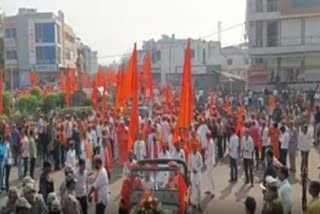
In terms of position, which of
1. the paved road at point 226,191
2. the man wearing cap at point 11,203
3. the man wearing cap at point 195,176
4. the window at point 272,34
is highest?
the window at point 272,34

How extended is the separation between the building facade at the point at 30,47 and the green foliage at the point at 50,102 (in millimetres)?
39813

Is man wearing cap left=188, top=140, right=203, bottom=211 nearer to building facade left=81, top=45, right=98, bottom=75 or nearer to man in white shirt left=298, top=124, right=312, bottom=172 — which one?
man in white shirt left=298, top=124, right=312, bottom=172

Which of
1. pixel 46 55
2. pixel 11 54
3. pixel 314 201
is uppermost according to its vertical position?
pixel 11 54

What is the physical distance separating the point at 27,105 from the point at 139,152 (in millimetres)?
16081

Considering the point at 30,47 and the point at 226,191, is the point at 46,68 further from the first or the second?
the point at 226,191

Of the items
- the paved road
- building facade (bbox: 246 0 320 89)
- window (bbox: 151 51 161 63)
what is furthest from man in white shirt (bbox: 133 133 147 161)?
window (bbox: 151 51 161 63)

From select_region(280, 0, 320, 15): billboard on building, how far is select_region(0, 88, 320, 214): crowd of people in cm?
2804

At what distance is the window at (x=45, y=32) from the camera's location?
72.6 metres

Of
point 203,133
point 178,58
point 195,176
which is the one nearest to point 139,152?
point 203,133

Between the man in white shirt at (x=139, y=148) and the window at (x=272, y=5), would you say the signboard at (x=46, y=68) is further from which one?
the man in white shirt at (x=139, y=148)

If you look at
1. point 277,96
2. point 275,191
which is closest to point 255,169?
point 275,191

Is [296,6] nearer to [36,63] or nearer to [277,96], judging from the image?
[277,96]

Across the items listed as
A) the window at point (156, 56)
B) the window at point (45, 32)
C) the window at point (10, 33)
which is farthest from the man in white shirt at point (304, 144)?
the window at point (10, 33)

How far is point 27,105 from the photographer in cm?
3111
